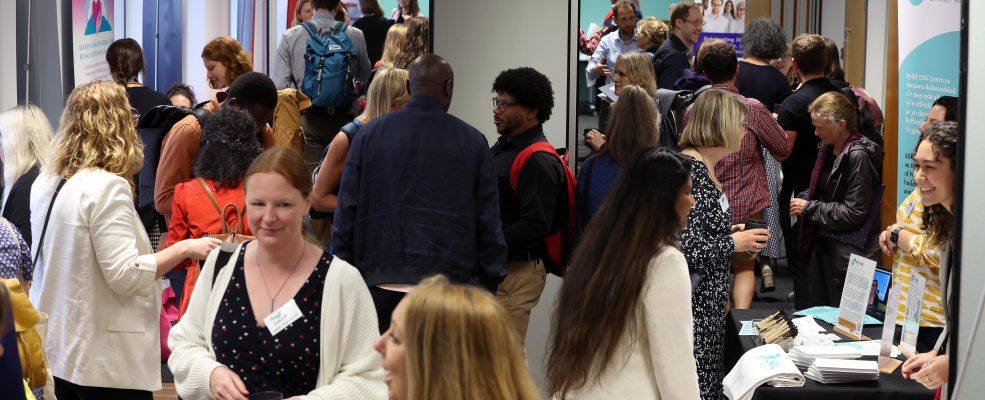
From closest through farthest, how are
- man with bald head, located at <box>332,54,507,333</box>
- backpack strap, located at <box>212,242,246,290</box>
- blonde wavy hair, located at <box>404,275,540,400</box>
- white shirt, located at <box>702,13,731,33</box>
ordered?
blonde wavy hair, located at <box>404,275,540,400</box> < backpack strap, located at <box>212,242,246,290</box> < man with bald head, located at <box>332,54,507,333</box> < white shirt, located at <box>702,13,731,33</box>

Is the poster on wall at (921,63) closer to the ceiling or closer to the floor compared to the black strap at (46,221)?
closer to the ceiling

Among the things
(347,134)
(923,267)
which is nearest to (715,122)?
(923,267)

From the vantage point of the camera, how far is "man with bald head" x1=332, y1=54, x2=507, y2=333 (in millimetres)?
2803

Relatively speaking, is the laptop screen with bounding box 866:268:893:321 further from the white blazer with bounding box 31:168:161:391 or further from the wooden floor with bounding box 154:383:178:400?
the wooden floor with bounding box 154:383:178:400

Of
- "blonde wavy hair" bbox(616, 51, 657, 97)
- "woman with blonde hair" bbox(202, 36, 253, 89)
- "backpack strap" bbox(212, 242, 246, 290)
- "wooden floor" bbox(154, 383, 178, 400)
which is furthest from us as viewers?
"blonde wavy hair" bbox(616, 51, 657, 97)

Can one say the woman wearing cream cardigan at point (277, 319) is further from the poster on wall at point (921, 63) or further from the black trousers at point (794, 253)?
the black trousers at point (794, 253)

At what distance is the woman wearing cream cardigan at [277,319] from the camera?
1917 mm

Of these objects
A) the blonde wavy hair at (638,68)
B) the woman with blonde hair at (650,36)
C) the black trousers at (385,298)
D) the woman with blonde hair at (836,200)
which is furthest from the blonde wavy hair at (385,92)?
the woman with blonde hair at (650,36)

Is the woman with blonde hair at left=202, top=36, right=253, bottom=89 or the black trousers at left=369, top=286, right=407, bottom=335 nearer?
the black trousers at left=369, top=286, right=407, bottom=335

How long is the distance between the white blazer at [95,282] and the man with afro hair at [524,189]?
4.67ft

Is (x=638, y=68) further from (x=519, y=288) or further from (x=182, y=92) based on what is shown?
(x=182, y=92)

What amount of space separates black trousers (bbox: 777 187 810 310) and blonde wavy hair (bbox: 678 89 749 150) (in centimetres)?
147

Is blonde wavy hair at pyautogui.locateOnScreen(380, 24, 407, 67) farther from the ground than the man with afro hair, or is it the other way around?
blonde wavy hair at pyautogui.locateOnScreen(380, 24, 407, 67)

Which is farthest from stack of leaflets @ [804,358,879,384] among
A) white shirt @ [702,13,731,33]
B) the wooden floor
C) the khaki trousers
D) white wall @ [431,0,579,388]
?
white shirt @ [702,13,731,33]
